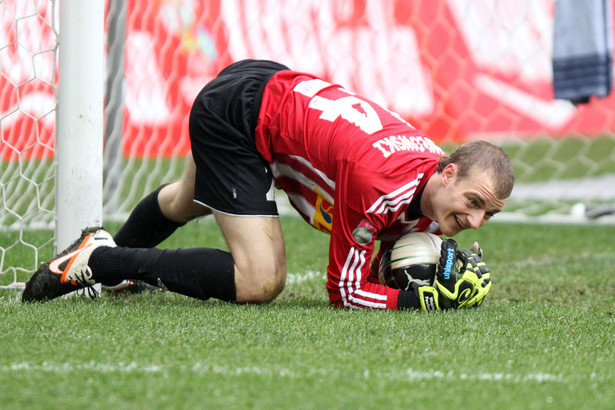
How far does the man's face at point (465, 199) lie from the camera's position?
8.75ft

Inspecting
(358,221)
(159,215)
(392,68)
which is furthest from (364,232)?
(392,68)

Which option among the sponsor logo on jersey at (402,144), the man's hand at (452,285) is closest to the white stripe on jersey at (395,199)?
the sponsor logo on jersey at (402,144)

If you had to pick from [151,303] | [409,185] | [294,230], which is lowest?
[294,230]

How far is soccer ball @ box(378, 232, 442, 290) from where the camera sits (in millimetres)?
2881

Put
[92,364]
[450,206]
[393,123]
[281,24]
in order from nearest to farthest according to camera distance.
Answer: [92,364] < [450,206] < [393,123] < [281,24]

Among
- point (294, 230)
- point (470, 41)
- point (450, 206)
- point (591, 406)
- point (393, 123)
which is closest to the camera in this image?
point (591, 406)

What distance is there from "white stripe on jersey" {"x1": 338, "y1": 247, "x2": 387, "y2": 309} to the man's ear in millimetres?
357

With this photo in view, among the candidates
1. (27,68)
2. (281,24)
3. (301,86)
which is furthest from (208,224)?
(301,86)

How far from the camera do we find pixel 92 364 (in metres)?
2.01

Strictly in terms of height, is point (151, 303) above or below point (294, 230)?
above

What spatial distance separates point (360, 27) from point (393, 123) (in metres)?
4.43

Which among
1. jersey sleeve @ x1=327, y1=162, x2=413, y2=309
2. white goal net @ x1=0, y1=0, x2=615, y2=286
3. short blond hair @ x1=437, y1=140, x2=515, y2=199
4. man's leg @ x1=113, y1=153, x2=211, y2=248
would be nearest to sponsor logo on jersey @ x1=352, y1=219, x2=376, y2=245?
jersey sleeve @ x1=327, y1=162, x2=413, y2=309

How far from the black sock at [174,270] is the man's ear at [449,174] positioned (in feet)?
2.56

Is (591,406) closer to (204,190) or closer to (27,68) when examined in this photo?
(204,190)
